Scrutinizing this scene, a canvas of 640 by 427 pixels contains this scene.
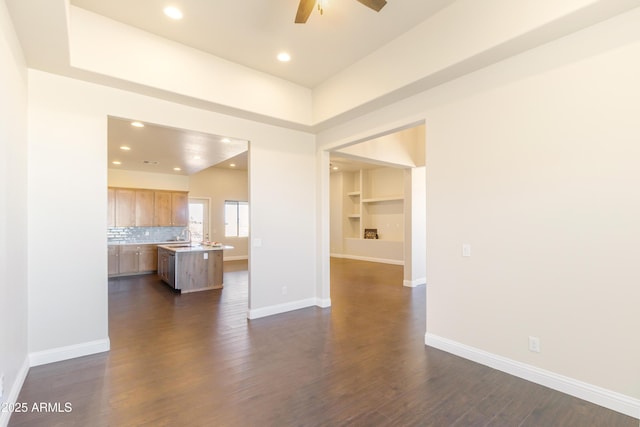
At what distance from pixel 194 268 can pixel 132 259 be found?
3.03 meters

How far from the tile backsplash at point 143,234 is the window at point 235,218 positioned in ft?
5.73

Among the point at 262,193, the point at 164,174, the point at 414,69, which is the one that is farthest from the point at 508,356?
the point at 164,174

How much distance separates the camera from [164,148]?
6.10 m

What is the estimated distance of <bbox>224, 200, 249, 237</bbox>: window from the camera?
35.2 feet

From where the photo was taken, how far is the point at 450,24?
2.87m

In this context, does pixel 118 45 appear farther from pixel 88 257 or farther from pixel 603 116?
pixel 603 116

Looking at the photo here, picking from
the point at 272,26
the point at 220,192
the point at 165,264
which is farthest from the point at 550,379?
the point at 220,192

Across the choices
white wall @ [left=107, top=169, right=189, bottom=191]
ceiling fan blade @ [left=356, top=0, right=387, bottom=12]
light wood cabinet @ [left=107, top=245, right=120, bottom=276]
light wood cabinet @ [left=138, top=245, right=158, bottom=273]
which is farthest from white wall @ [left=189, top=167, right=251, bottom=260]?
ceiling fan blade @ [left=356, top=0, right=387, bottom=12]

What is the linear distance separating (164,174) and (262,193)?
20.0 feet

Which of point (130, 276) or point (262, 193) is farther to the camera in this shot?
point (130, 276)

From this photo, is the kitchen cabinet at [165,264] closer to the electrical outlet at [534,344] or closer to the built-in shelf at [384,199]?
the electrical outlet at [534,344]

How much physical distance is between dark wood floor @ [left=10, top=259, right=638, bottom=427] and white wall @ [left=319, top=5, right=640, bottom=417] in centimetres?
36

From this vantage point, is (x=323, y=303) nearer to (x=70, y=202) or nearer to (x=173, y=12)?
(x=70, y=202)

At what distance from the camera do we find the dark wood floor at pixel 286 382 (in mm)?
2152
